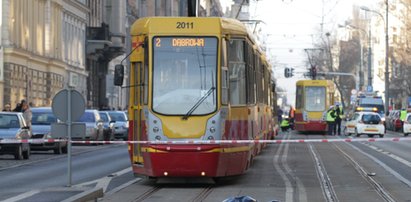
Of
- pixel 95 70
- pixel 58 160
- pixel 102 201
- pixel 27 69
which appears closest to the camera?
pixel 102 201

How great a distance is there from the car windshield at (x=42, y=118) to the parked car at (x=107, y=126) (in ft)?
24.7

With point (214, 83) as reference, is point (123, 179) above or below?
below

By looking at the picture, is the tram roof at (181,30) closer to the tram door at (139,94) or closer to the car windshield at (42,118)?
the tram door at (139,94)

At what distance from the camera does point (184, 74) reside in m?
18.2

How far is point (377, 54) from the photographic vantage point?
150750 mm

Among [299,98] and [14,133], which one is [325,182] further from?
[299,98]

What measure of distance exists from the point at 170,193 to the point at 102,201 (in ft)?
6.57

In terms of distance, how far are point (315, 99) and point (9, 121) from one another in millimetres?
27415

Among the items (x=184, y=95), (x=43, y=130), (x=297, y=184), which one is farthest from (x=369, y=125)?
(x=184, y=95)

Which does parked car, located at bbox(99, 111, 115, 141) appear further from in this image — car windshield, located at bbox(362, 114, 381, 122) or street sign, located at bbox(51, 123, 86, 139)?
street sign, located at bbox(51, 123, 86, 139)

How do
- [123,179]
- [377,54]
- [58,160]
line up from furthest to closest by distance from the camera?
[377,54], [58,160], [123,179]

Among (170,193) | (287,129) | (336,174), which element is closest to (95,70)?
(287,129)

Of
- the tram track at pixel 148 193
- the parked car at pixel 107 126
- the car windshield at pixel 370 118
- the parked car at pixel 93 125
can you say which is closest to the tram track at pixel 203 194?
the tram track at pixel 148 193

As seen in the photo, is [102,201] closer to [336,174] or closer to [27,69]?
[336,174]
